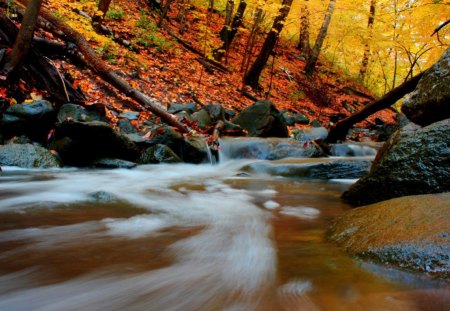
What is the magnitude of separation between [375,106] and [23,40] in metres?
7.04

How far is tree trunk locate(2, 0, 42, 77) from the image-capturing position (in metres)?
6.40

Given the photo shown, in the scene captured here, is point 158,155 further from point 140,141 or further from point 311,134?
point 311,134

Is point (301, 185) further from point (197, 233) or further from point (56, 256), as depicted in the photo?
point (56, 256)

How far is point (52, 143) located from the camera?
6.22 m

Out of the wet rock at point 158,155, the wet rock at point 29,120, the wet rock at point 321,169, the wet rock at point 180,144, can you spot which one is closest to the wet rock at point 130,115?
the wet rock at point 180,144

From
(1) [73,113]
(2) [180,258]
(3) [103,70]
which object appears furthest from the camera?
(3) [103,70]

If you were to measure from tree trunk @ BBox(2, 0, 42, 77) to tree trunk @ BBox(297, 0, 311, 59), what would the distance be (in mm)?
10713

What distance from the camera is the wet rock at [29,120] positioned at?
5.90m

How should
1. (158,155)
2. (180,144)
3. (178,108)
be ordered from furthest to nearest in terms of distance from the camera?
1. (178,108)
2. (180,144)
3. (158,155)

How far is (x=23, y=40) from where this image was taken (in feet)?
21.5

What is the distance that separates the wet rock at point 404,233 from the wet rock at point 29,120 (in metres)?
5.33

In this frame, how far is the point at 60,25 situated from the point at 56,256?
26.9 ft

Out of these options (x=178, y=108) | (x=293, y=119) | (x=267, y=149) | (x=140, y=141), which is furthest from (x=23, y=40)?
(x=293, y=119)

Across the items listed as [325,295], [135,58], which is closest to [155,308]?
[325,295]
